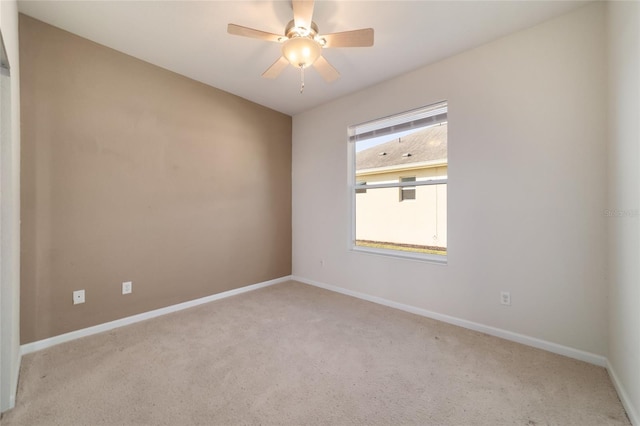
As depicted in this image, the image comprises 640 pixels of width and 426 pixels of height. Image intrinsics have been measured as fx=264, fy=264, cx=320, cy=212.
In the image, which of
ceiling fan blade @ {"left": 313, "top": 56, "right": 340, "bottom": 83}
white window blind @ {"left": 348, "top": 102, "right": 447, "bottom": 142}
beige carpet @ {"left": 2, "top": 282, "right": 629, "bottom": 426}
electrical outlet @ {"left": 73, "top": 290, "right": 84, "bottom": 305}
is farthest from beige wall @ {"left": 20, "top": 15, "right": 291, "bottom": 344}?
ceiling fan blade @ {"left": 313, "top": 56, "right": 340, "bottom": 83}

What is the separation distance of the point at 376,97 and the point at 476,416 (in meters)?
3.10

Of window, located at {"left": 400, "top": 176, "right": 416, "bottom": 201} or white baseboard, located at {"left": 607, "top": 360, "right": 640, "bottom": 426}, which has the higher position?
window, located at {"left": 400, "top": 176, "right": 416, "bottom": 201}

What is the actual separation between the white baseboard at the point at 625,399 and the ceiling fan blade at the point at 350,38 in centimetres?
266

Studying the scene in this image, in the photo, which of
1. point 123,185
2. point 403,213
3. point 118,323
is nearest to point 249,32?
point 123,185

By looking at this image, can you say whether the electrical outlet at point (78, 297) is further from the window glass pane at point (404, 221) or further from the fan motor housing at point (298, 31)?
the window glass pane at point (404, 221)

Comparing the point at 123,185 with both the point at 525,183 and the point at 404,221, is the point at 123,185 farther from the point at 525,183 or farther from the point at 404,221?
the point at 525,183

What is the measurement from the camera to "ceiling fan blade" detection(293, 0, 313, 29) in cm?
166

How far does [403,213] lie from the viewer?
10.5 ft

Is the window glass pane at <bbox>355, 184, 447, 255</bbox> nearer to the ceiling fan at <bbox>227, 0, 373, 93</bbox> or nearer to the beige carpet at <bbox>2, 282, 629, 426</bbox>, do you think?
the beige carpet at <bbox>2, 282, 629, 426</bbox>

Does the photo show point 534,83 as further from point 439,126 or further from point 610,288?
point 610,288

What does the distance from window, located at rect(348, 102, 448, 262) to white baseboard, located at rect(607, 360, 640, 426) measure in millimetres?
1347

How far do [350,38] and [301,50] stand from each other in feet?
1.18

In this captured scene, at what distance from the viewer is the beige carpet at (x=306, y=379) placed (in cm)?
147

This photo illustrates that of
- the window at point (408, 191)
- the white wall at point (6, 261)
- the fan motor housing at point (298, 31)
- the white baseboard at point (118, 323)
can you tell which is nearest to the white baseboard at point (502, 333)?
the window at point (408, 191)
